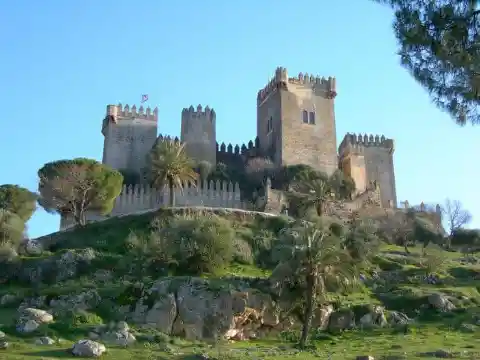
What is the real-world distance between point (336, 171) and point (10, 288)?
37.1 metres

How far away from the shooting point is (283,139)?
6894cm

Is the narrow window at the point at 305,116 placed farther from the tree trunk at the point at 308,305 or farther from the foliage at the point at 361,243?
the tree trunk at the point at 308,305

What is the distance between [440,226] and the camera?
61.7m

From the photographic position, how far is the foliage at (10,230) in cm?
4297

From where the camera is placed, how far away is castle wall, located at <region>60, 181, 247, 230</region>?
2300 inches

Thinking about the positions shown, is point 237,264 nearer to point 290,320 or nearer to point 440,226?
point 290,320

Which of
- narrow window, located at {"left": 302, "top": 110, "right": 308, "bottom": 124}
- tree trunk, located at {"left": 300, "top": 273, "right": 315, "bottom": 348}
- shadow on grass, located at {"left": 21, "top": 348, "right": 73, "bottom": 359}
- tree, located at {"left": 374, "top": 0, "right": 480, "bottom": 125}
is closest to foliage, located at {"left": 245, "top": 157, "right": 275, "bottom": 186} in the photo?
narrow window, located at {"left": 302, "top": 110, "right": 308, "bottom": 124}

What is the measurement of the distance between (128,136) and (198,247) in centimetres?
3204

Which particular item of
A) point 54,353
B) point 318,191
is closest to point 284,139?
point 318,191

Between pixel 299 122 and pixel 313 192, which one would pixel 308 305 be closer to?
pixel 313 192

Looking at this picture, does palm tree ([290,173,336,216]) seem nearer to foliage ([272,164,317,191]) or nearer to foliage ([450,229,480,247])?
foliage ([272,164,317,191])

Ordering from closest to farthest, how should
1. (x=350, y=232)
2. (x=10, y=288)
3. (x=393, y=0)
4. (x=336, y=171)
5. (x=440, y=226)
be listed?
(x=393, y=0), (x=10, y=288), (x=350, y=232), (x=440, y=226), (x=336, y=171)

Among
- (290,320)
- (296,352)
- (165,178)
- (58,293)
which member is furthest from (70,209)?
(296,352)

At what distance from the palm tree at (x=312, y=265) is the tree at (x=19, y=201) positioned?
25.2 meters
